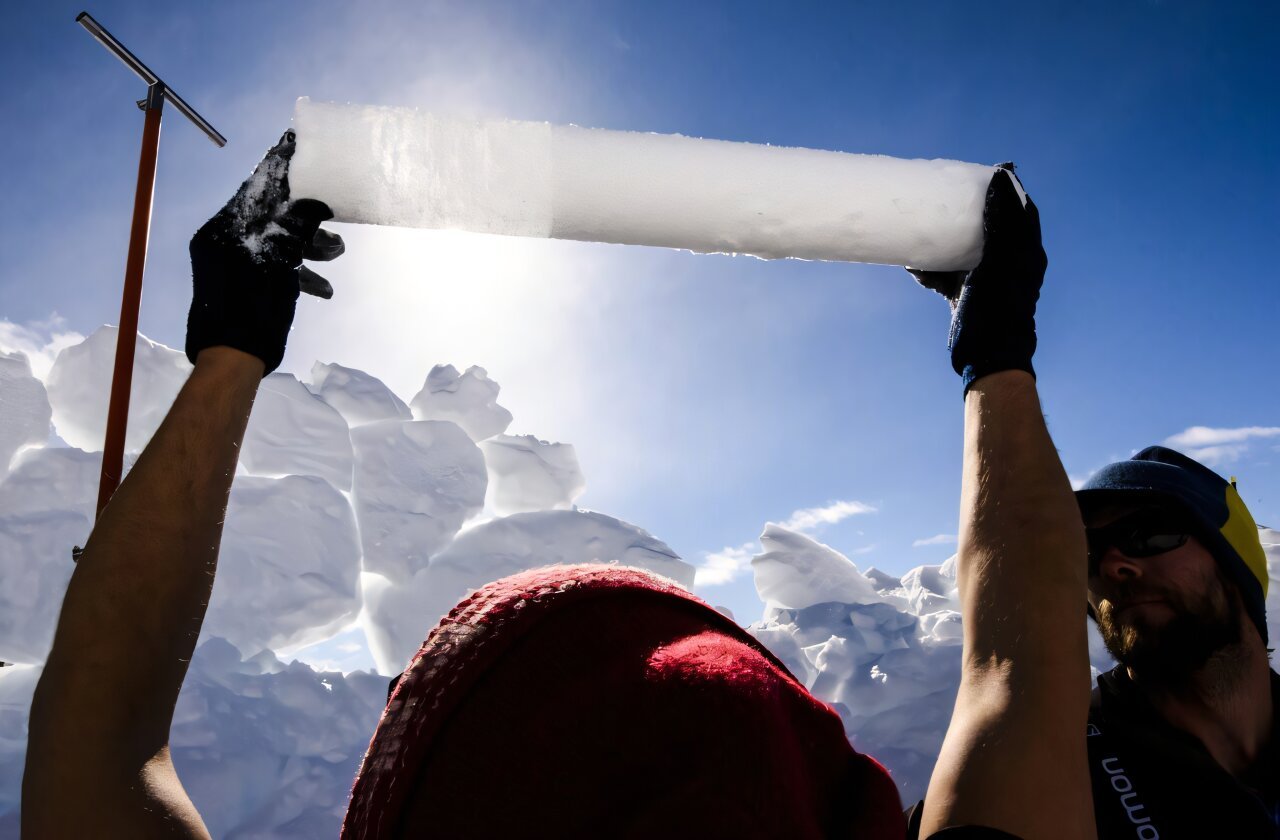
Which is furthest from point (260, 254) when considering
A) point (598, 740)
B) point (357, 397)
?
point (357, 397)

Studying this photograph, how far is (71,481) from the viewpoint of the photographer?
328 inches

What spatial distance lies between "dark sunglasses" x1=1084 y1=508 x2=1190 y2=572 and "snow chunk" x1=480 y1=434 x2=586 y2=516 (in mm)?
9032

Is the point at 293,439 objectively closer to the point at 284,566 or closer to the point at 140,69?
the point at 284,566

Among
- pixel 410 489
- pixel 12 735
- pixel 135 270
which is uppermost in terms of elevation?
pixel 410 489

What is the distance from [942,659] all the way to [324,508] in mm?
8395

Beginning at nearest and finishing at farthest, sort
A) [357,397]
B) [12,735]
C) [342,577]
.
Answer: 1. [12,735]
2. [342,577]
3. [357,397]

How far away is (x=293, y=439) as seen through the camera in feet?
32.0

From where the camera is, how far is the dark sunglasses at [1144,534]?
202 cm

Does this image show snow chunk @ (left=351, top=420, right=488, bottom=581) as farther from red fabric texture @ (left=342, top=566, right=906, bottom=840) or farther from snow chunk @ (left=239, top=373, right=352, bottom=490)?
red fabric texture @ (left=342, top=566, right=906, bottom=840)

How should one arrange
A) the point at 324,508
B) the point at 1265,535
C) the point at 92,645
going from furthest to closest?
the point at 1265,535, the point at 324,508, the point at 92,645

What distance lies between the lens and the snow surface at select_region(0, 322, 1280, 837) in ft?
25.1

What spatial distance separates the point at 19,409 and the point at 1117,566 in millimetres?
11064

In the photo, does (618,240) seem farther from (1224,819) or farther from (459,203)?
(1224,819)

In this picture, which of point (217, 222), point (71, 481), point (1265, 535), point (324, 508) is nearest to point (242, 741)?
point (324, 508)
